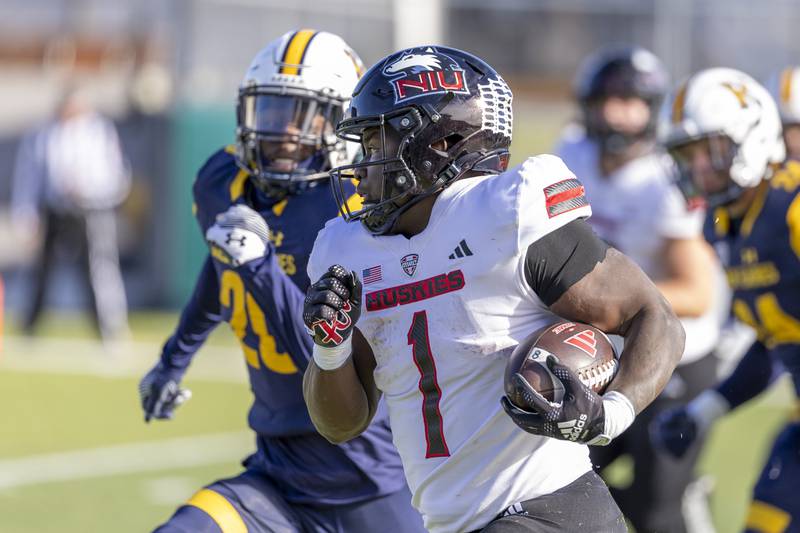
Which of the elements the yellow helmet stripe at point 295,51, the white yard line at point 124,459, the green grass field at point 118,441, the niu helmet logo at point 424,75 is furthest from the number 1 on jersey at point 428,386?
the white yard line at point 124,459

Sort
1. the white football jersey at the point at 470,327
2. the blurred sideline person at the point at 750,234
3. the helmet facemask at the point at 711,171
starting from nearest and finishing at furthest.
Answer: the white football jersey at the point at 470,327 < the blurred sideline person at the point at 750,234 < the helmet facemask at the point at 711,171

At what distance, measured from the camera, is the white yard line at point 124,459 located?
725 centimetres

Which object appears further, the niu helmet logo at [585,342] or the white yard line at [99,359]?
the white yard line at [99,359]

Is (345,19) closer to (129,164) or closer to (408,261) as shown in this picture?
(129,164)

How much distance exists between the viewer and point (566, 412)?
254cm

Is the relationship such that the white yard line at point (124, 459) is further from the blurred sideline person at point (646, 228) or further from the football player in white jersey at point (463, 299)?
the football player in white jersey at point (463, 299)

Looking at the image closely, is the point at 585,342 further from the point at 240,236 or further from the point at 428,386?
the point at 240,236

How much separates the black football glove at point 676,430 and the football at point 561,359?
197 cm

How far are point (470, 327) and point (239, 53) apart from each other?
1159cm

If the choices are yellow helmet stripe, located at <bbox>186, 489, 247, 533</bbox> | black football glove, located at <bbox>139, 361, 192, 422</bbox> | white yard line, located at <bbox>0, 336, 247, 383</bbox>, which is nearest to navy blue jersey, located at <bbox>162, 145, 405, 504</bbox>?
yellow helmet stripe, located at <bbox>186, 489, 247, 533</bbox>

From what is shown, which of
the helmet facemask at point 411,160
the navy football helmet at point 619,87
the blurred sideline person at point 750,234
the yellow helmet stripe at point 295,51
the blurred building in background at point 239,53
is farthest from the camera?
the blurred building in background at point 239,53

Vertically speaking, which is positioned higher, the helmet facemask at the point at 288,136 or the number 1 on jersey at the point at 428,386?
the helmet facemask at the point at 288,136

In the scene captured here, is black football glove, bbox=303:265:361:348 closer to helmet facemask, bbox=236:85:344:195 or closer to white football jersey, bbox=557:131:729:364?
helmet facemask, bbox=236:85:344:195

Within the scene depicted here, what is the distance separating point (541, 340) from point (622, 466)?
523cm
